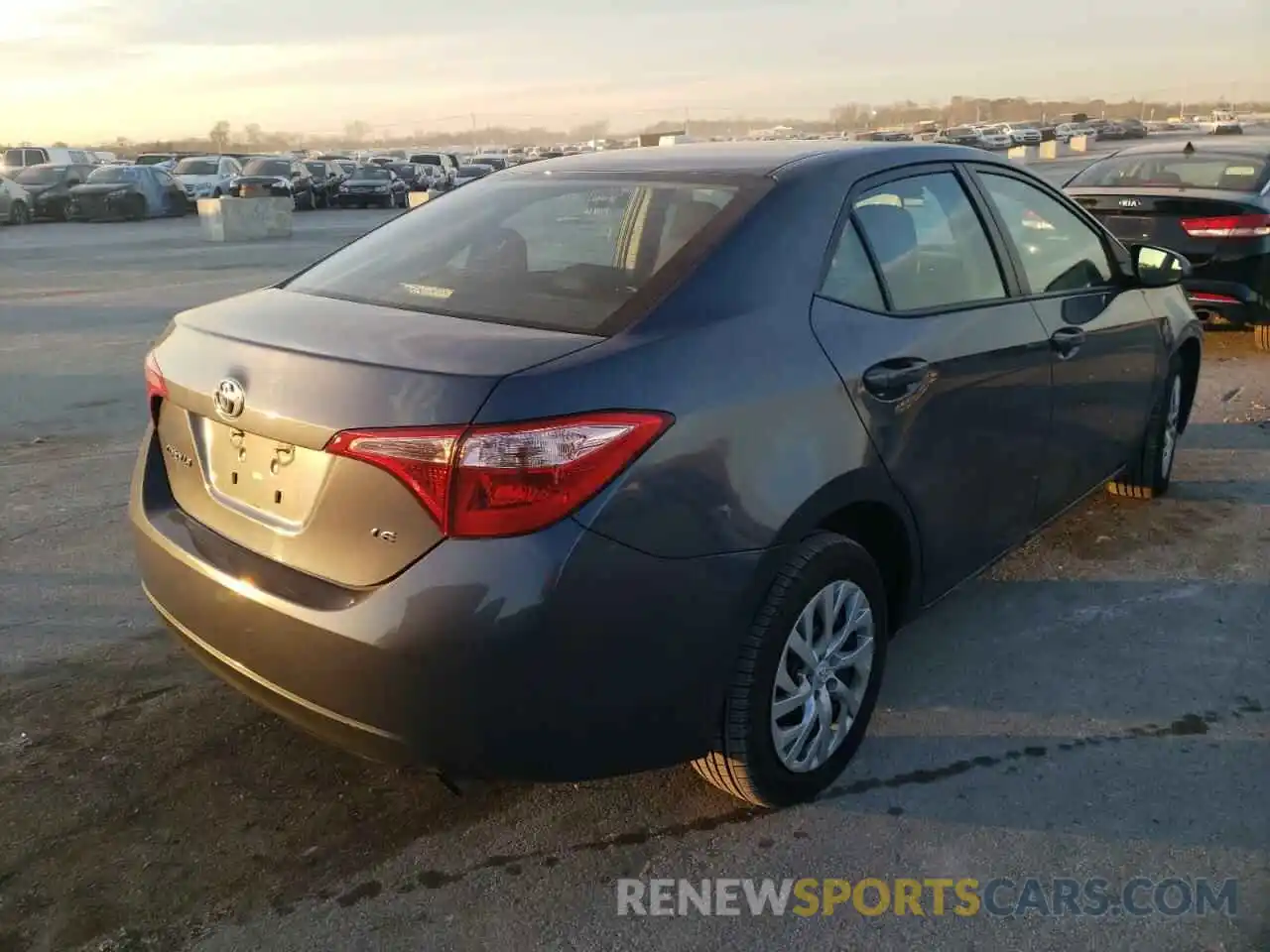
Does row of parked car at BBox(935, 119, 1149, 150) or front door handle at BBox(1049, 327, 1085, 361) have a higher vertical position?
row of parked car at BBox(935, 119, 1149, 150)

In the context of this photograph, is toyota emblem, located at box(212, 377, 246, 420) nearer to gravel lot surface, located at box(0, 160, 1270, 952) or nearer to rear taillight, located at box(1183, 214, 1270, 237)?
gravel lot surface, located at box(0, 160, 1270, 952)

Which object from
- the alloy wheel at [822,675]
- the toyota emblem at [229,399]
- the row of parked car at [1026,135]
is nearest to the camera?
the toyota emblem at [229,399]

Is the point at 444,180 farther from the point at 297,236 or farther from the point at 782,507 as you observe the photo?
the point at 782,507

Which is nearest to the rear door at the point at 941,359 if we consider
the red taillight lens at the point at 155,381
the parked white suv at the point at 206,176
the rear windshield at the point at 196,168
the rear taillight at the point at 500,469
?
the rear taillight at the point at 500,469

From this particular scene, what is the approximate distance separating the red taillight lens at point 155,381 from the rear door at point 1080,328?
2679mm

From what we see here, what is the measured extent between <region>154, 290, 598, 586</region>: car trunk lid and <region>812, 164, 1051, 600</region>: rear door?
0.90 meters

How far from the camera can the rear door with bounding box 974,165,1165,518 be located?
381 cm

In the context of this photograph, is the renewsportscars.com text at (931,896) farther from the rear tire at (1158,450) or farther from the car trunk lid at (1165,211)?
the car trunk lid at (1165,211)

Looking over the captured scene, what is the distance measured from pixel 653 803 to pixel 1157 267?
3.28 meters

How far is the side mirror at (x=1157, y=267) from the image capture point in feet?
14.7

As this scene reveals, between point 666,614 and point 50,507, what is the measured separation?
13.3 feet

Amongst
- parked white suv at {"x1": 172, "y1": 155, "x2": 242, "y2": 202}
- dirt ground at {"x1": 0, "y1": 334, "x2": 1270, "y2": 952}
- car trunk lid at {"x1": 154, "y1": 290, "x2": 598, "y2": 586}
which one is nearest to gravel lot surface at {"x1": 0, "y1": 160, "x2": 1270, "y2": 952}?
dirt ground at {"x1": 0, "y1": 334, "x2": 1270, "y2": 952}

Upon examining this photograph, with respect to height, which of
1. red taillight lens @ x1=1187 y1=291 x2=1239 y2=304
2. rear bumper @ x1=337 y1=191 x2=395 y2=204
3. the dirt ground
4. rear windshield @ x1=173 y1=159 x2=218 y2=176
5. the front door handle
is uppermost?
rear windshield @ x1=173 y1=159 x2=218 y2=176

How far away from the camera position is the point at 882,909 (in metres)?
2.55
